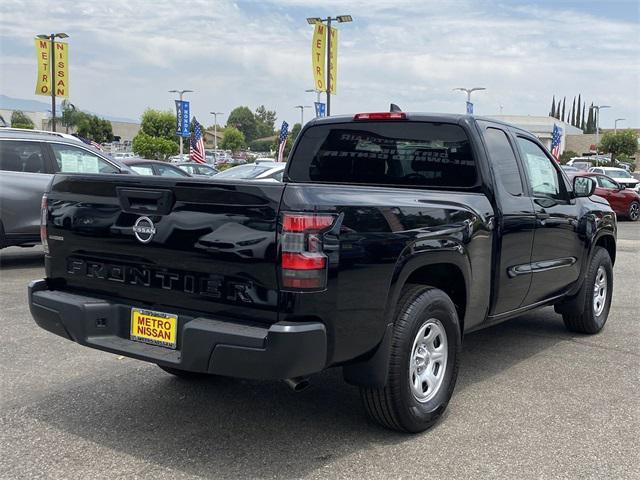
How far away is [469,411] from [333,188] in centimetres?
184

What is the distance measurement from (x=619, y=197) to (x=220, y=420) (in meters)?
20.2

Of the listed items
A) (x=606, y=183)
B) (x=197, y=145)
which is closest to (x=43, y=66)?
(x=197, y=145)

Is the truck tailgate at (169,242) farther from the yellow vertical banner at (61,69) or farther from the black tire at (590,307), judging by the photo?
the yellow vertical banner at (61,69)

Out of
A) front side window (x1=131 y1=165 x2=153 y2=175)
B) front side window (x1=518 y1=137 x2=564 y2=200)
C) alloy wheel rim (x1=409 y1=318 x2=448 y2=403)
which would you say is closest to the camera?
alloy wheel rim (x1=409 y1=318 x2=448 y2=403)

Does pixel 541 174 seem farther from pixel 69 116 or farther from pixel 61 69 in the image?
pixel 69 116

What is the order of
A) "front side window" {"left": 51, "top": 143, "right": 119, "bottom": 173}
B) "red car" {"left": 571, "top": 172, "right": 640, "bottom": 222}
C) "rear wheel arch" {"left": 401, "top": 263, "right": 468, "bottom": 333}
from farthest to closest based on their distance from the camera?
"red car" {"left": 571, "top": 172, "right": 640, "bottom": 222}, "front side window" {"left": 51, "top": 143, "right": 119, "bottom": 173}, "rear wheel arch" {"left": 401, "top": 263, "right": 468, "bottom": 333}

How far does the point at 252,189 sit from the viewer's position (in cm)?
320

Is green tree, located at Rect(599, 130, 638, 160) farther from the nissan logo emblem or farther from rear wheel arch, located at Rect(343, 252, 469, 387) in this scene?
the nissan logo emblem

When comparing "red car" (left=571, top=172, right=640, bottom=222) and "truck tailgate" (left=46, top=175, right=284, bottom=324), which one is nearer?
"truck tailgate" (left=46, top=175, right=284, bottom=324)

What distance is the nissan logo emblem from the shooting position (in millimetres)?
3490

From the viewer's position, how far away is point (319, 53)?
27.0 m

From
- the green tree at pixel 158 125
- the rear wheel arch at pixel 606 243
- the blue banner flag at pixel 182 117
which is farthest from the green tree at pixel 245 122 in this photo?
the rear wheel arch at pixel 606 243

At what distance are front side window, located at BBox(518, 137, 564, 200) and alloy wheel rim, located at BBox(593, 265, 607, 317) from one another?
3.82ft

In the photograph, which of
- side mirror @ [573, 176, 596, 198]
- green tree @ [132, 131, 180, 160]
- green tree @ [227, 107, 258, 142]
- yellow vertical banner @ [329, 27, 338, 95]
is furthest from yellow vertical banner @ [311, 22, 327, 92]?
green tree @ [227, 107, 258, 142]
